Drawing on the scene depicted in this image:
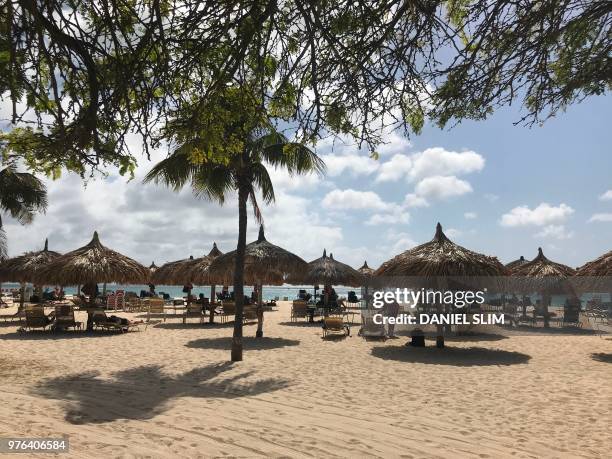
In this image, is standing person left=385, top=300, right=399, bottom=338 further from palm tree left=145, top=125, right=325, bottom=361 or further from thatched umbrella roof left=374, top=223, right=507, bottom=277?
palm tree left=145, top=125, right=325, bottom=361

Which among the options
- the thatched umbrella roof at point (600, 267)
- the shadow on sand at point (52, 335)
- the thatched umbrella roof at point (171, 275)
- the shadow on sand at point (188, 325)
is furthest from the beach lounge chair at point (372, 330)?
the thatched umbrella roof at point (171, 275)

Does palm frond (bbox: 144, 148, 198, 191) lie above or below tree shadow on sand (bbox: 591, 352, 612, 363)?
above

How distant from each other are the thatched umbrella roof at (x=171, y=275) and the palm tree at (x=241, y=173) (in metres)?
10.1

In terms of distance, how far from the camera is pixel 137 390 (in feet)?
22.5

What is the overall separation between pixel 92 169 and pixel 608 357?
37.8 feet

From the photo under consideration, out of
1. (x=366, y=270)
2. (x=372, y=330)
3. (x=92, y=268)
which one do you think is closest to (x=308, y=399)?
(x=372, y=330)

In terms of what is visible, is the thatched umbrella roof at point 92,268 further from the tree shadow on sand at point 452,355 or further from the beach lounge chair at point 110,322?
the tree shadow on sand at point 452,355

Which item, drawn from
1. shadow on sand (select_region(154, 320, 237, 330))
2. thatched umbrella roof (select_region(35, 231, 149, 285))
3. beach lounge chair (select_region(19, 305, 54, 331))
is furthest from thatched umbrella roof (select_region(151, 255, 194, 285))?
beach lounge chair (select_region(19, 305, 54, 331))

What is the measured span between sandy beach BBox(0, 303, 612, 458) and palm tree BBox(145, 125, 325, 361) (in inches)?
85.6

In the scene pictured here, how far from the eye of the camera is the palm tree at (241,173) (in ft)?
34.1

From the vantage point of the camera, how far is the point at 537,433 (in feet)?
17.3

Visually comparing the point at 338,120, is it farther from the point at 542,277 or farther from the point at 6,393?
the point at 542,277

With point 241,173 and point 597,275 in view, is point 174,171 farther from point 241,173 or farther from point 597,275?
point 597,275

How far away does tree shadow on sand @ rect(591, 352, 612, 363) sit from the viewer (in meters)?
10.4
